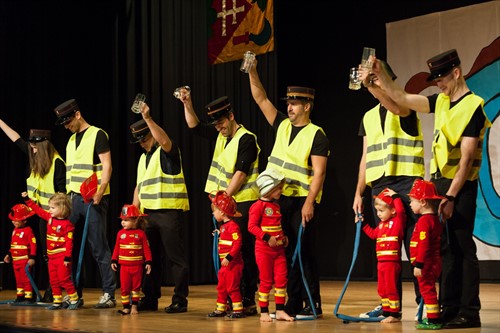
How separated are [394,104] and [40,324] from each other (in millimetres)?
2453

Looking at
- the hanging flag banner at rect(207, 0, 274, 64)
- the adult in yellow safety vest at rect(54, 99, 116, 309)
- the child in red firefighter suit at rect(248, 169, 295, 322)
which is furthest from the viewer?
the hanging flag banner at rect(207, 0, 274, 64)

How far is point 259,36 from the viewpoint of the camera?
8.40 meters

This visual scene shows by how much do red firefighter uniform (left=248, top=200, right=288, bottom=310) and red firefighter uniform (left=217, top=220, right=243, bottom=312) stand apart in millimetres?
201

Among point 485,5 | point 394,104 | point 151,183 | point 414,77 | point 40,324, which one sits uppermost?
point 485,5

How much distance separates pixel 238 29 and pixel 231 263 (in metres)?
4.04

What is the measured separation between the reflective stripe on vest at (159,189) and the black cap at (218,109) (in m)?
0.54

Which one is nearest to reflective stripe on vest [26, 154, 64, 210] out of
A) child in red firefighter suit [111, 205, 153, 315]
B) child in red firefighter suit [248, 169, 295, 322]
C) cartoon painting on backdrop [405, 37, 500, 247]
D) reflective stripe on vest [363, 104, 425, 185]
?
child in red firefighter suit [111, 205, 153, 315]

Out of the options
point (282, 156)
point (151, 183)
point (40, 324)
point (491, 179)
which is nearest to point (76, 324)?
point (40, 324)

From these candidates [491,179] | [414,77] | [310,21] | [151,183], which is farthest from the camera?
[310,21]

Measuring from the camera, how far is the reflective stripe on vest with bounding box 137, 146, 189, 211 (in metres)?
5.68

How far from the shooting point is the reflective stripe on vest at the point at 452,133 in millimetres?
4219

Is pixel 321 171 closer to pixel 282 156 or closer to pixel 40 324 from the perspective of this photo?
pixel 282 156

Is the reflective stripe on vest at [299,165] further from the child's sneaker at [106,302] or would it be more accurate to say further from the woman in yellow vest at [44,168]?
the woman in yellow vest at [44,168]

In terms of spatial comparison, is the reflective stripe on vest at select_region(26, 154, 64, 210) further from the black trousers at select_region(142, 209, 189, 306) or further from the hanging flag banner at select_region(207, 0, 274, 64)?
the hanging flag banner at select_region(207, 0, 274, 64)
